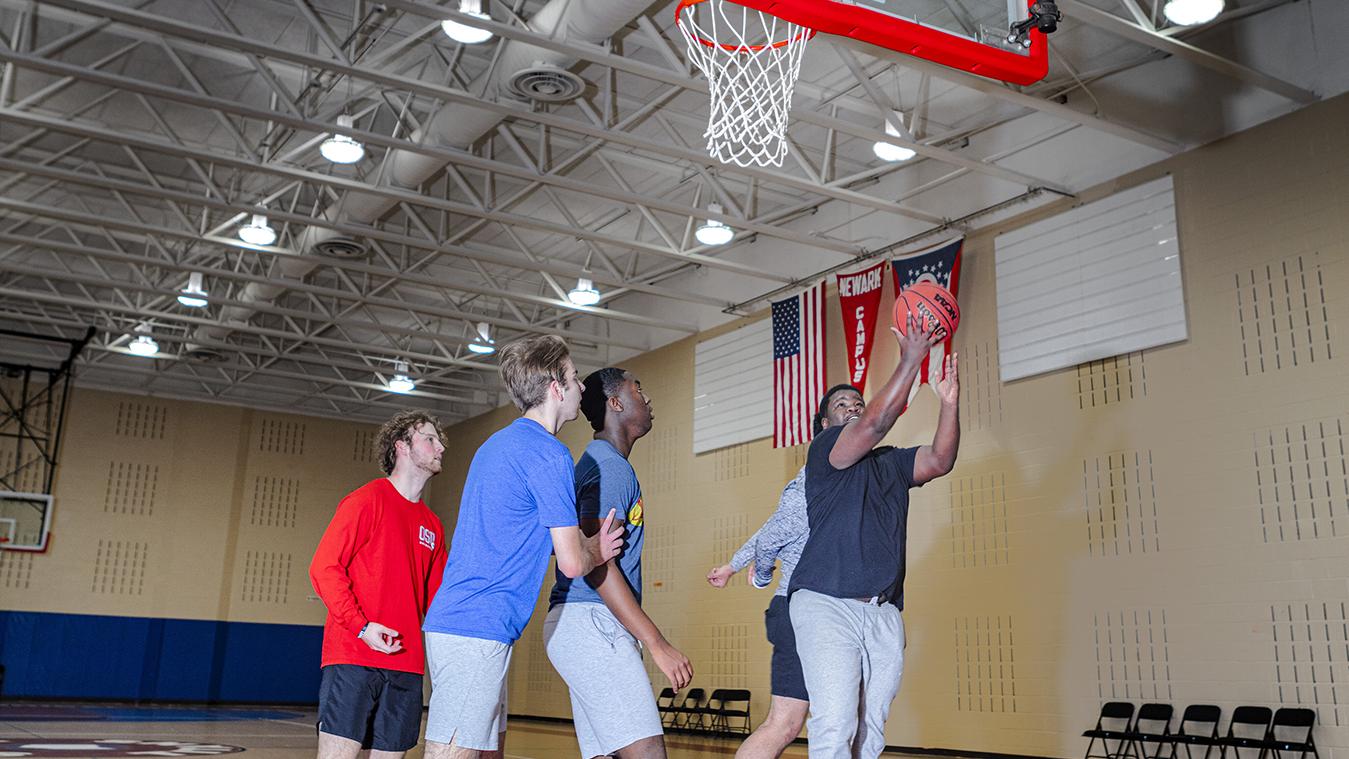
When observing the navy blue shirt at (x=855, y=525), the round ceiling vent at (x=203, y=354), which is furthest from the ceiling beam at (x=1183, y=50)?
the round ceiling vent at (x=203, y=354)

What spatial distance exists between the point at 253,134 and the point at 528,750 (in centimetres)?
806

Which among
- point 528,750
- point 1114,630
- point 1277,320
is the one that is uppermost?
point 1277,320

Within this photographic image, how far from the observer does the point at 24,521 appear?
20.8m

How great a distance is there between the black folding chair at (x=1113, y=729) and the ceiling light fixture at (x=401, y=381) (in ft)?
44.2

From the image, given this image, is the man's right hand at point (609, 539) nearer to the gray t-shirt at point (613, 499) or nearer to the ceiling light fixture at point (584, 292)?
the gray t-shirt at point (613, 499)

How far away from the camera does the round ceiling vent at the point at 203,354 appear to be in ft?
66.0

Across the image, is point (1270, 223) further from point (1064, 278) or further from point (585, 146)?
point (585, 146)

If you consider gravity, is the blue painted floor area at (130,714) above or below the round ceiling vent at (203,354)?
below

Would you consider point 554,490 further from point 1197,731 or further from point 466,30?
point 1197,731

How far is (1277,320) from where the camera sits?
9.82 m

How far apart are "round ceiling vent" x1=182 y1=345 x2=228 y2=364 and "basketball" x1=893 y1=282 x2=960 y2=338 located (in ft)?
57.4

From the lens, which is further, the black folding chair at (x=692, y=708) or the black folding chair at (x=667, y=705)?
the black folding chair at (x=667, y=705)

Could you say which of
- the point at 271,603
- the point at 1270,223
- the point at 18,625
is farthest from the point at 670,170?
the point at 18,625

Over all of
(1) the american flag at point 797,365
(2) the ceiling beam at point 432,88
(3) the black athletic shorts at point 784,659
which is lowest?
(3) the black athletic shorts at point 784,659
